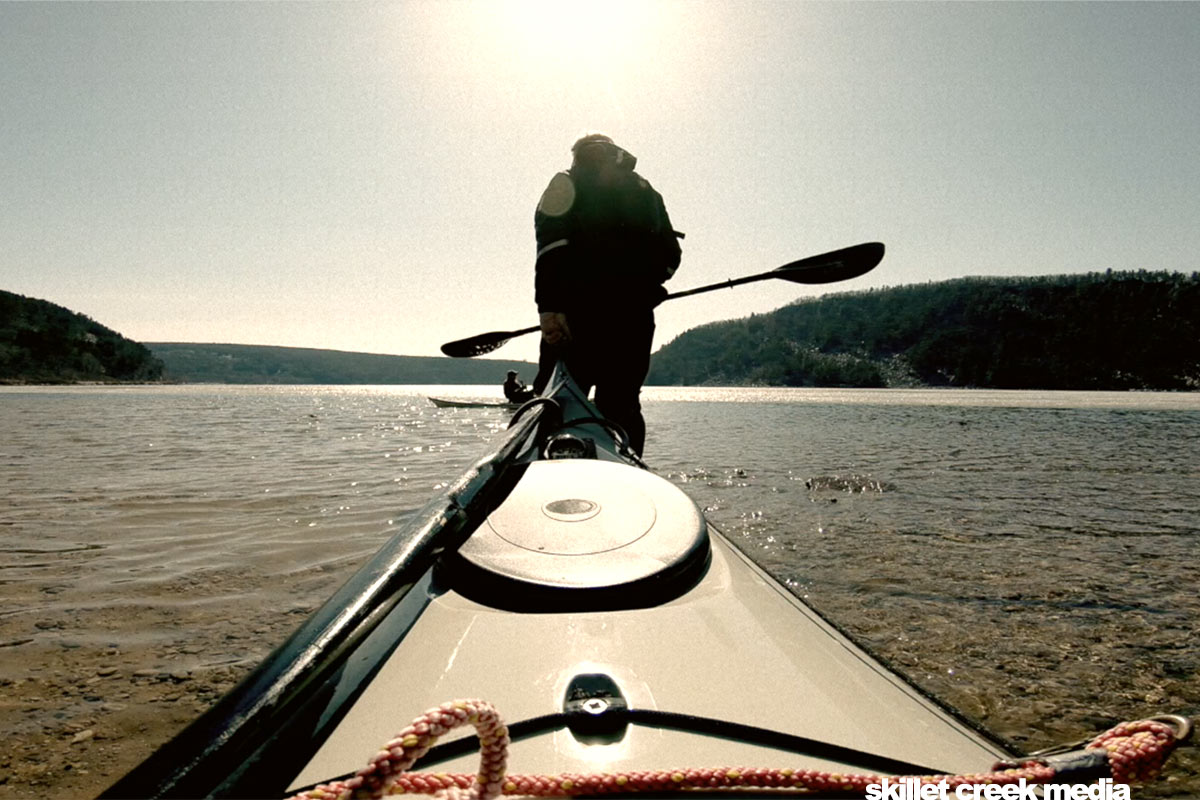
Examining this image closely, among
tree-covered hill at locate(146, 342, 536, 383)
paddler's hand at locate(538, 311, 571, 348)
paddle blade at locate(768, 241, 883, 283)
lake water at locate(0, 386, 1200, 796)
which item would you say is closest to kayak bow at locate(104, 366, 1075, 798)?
lake water at locate(0, 386, 1200, 796)

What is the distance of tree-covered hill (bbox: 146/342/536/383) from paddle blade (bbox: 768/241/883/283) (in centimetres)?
15247

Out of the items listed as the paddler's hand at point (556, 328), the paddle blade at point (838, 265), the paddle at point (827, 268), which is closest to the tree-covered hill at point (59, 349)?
the paddler's hand at point (556, 328)

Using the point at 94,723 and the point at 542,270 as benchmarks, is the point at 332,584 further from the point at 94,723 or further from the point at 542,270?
the point at 542,270

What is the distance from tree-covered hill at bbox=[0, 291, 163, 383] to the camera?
9894cm

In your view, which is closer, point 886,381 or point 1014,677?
point 1014,677

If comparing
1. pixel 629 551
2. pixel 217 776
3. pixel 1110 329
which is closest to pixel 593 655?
pixel 629 551

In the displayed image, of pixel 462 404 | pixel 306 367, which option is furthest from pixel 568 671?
pixel 306 367

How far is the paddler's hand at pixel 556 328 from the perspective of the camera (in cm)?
530

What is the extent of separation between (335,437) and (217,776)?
14.0 meters

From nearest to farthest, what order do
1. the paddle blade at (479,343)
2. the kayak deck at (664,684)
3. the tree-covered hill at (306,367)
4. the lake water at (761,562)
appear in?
1. the kayak deck at (664,684)
2. the lake water at (761,562)
3. the paddle blade at (479,343)
4. the tree-covered hill at (306,367)

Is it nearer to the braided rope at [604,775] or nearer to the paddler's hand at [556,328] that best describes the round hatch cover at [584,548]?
the braided rope at [604,775]

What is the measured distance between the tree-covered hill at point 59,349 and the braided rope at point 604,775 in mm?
131050

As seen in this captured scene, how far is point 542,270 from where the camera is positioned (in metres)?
5.25

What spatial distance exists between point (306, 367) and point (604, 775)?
19155cm
